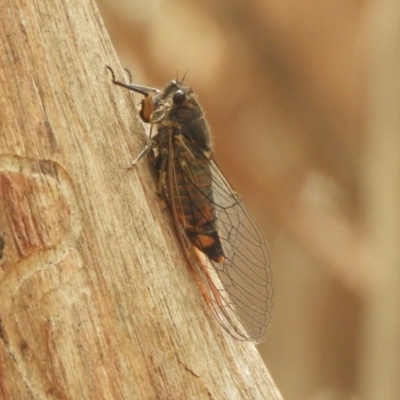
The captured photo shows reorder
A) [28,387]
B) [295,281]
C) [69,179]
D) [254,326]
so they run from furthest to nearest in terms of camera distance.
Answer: [295,281] < [254,326] < [69,179] < [28,387]

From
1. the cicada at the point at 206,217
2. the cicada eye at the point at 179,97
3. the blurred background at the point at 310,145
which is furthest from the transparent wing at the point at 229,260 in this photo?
the blurred background at the point at 310,145

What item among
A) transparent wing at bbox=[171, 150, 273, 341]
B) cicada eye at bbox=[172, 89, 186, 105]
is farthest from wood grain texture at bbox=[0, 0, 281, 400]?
cicada eye at bbox=[172, 89, 186, 105]

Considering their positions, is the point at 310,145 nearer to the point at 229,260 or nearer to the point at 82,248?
the point at 229,260

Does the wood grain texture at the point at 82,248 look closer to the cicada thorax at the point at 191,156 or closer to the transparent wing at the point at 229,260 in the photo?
the transparent wing at the point at 229,260

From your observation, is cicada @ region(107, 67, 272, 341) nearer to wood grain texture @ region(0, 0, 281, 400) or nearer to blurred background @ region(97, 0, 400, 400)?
wood grain texture @ region(0, 0, 281, 400)

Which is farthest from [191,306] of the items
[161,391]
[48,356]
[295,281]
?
[295,281]

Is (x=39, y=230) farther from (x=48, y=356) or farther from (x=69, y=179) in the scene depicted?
(x=48, y=356)
